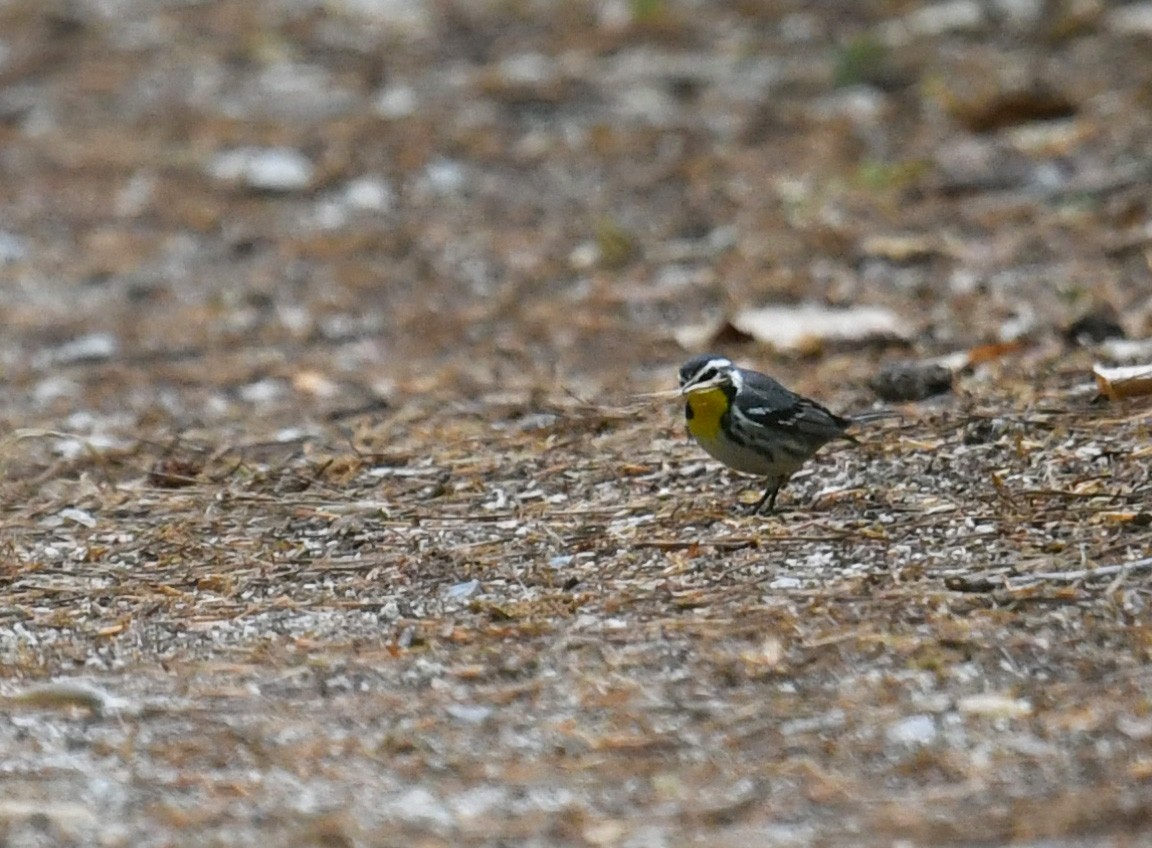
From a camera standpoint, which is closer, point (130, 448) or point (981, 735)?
point (981, 735)

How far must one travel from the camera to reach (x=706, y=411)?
5066mm

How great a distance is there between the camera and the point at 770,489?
505 centimetres

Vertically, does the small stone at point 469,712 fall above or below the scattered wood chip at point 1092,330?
above

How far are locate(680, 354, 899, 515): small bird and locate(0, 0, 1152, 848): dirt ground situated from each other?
0.14m

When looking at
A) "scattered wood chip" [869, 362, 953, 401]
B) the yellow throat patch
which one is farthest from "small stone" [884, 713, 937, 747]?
"scattered wood chip" [869, 362, 953, 401]

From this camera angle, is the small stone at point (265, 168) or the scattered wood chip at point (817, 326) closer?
the scattered wood chip at point (817, 326)

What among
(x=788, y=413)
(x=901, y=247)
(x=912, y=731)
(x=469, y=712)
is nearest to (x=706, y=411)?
(x=788, y=413)

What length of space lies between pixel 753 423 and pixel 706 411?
0.15m

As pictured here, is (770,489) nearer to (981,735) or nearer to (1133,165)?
(981,735)

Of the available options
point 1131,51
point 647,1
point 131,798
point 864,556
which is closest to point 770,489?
point 864,556

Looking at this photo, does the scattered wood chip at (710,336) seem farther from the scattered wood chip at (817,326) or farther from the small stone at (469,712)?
the small stone at (469,712)

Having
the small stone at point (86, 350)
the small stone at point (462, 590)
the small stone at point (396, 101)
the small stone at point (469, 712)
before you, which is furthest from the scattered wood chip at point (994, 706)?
the small stone at point (396, 101)

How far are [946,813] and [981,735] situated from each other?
0.31 m

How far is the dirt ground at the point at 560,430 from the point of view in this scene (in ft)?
11.8
